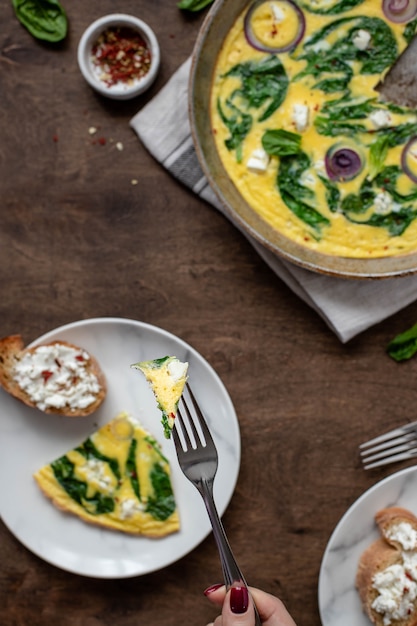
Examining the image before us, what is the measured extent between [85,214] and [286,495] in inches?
71.3

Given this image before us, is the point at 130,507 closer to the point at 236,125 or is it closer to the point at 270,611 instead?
the point at 270,611

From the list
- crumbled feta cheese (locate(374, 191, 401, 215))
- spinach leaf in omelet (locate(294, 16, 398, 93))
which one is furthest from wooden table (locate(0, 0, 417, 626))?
spinach leaf in omelet (locate(294, 16, 398, 93))

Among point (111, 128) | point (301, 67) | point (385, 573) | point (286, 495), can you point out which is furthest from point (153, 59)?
point (385, 573)

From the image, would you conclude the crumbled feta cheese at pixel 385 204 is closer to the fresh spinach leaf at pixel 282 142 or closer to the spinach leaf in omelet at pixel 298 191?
the spinach leaf in omelet at pixel 298 191

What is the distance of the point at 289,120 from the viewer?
3.74 m

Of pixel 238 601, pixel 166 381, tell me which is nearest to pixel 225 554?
pixel 238 601

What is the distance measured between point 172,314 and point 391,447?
1328 millimetres

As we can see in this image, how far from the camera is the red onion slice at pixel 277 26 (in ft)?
12.3

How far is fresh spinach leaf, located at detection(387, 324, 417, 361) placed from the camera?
150 inches

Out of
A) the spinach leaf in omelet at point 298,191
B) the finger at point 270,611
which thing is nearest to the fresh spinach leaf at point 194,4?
the spinach leaf in omelet at point 298,191

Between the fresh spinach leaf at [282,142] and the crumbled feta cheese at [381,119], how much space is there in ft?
1.28

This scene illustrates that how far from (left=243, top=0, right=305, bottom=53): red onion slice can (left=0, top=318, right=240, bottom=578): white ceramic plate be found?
1.52 m

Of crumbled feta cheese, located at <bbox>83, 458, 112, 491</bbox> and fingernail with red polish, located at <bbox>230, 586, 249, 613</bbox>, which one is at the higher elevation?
fingernail with red polish, located at <bbox>230, 586, 249, 613</bbox>

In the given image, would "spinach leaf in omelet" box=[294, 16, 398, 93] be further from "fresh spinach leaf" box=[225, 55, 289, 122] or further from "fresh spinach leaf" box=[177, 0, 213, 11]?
"fresh spinach leaf" box=[177, 0, 213, 11]
